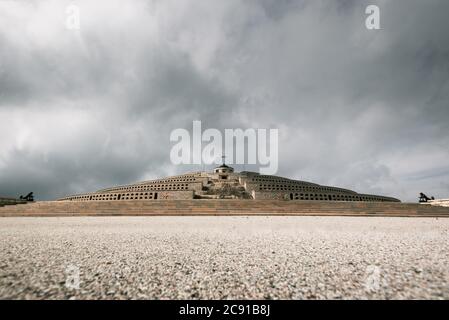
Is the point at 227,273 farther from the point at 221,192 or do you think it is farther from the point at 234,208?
the point at 221,192

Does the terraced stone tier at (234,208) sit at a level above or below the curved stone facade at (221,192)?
below

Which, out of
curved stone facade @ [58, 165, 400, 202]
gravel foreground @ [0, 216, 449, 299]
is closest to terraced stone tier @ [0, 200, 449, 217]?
curved stone facade @ [58, 165, 400, 202]

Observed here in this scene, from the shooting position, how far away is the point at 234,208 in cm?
1811

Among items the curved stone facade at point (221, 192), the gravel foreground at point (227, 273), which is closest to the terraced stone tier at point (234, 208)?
the curved stone facade at point (221, 192)

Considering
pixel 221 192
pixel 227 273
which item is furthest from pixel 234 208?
pixel 227 273

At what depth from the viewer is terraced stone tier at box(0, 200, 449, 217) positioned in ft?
57.2

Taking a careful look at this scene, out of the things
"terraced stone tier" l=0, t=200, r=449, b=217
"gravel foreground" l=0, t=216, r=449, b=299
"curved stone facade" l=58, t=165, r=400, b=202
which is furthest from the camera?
"curved stone facade" l=58, t=165, r=400, b=202

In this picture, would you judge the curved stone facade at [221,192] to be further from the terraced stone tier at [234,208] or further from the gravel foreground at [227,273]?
the gravel foreground at [227,273]

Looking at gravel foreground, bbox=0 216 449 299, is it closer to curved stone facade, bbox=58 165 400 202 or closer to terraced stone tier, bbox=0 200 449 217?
terraced stone tier, bbox=0 200 449 217

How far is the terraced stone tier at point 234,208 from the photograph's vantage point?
17.4 metres

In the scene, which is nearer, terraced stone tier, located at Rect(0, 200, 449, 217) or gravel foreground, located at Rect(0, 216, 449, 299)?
gravel foreground, located at Rect(0, 216, 449, 299)

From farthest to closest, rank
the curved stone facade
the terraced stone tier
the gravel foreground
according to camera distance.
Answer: the curved stone facade
the terraced stone tier
the gravel foreground

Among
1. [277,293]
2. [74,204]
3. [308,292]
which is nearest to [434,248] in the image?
[308,292]

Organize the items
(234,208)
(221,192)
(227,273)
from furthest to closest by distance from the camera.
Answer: (221,192)
(234,208)
(227,273)
